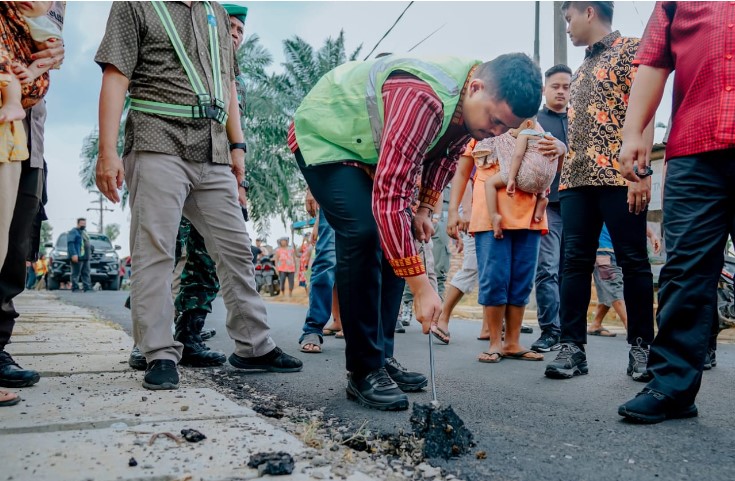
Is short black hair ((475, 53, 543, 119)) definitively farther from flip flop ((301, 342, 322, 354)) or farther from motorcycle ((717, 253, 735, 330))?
motorcycle ((717, 253, 735, 330))

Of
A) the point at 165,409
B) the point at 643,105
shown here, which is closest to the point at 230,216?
the point at 165,409

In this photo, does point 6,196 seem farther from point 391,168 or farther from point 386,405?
point 386,405

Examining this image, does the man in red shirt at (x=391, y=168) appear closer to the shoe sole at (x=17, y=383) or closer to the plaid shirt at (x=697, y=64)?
the plaid shirt at (x=697, y=64)

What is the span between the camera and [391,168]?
2.18 metres

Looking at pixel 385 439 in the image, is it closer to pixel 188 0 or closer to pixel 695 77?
pixel 695 77

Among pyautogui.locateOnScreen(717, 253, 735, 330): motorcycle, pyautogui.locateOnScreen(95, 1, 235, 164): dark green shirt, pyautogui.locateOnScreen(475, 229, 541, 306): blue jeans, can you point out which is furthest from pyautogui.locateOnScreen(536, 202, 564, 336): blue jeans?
pyautogui.locateOnScreen(95, 1, 235, 164): dark green shirt

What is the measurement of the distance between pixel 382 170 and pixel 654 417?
133 centimetres

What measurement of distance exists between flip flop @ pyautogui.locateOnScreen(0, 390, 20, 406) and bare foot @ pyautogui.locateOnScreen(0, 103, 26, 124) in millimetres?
962

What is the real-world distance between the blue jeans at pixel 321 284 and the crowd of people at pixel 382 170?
98cm

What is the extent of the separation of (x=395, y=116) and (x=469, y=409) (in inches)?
46.5

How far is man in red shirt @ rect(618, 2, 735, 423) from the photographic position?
2.26 m

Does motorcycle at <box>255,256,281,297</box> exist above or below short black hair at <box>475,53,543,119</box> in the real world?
below

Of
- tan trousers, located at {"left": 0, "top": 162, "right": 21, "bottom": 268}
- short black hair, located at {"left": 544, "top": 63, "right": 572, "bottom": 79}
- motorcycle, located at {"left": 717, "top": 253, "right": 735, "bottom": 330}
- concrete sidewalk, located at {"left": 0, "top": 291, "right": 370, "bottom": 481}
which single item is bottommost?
concrete sidewalk, located at {"left": 0, "top": 291, "right": 370, "bottom": 481}

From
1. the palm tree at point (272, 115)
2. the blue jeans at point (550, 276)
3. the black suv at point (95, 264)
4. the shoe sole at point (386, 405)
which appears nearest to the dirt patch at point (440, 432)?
the shoe sole at point (386, 405)
